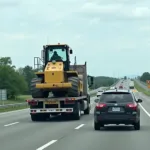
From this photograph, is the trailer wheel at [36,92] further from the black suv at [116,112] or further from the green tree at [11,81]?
the green tree at [11,81]

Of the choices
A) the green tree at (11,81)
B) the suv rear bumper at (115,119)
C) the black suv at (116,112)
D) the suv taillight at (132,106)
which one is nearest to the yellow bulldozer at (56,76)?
the black suv at (116,112)

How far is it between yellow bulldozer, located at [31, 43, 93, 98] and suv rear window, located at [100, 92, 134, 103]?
7415 mm

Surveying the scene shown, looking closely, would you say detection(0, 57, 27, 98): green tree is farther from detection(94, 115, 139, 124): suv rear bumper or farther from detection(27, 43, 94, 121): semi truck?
detection(94, 115, 139, 124): suv rear bumper

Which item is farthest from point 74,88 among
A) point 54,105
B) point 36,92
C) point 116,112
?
point 116,112

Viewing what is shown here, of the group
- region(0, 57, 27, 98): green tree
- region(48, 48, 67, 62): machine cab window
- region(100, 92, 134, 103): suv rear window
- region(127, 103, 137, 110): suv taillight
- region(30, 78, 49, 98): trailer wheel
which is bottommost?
region(127, 103, 137, 110): suv taillight

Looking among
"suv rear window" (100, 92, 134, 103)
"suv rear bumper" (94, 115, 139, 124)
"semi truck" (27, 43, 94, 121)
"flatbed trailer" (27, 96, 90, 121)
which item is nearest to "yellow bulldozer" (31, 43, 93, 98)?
"semi truck" (27, 43, 94, 121)

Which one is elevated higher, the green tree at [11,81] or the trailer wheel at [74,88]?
the green tree at [11,81]

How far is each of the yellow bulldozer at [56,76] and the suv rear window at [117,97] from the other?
24.3 ft

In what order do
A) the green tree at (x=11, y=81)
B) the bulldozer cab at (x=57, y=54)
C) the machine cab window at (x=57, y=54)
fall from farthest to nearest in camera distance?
the green tree at (x=11, y=81) < the machine cab window at (x=57, y=54) < the bulldozer cab at (x=57, y=54)

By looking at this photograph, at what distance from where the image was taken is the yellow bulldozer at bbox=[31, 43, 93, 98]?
95.4 feet

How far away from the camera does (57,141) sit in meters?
16.8

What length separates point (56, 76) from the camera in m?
29.3

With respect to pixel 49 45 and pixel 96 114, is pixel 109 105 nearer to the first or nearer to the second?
→ pixel 96 114

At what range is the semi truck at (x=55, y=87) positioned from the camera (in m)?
28.3
